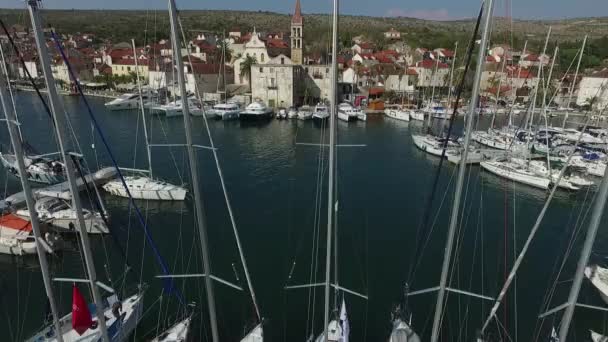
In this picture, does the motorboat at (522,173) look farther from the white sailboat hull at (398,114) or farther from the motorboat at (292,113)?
the motorboat at (292,113)

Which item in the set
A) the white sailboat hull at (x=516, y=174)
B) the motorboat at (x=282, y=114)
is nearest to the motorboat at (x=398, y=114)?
the motorboat at (x=282, y=114)

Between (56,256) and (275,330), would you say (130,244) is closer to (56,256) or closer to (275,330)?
(56,256)

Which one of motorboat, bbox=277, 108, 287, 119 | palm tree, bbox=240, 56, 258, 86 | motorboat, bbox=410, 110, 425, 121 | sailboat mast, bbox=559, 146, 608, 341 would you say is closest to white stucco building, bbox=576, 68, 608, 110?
motorboat, bbox=410, 110, 425, 121

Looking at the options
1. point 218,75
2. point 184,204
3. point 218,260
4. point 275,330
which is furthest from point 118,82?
point 275,330

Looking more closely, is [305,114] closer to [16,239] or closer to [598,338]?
[16,239]

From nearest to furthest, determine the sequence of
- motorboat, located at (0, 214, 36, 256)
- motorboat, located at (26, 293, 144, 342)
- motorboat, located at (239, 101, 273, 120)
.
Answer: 1. motorboat, located at (26, 293, 144, 342)
2. motorboat, located at (0, 214, 36, 256)
3. motorboat, located at (239, 101, 273, 120)

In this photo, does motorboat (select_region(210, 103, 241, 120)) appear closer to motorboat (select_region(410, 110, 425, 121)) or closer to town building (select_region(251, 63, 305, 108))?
town building (select_region(251, 63, 305, 108))
